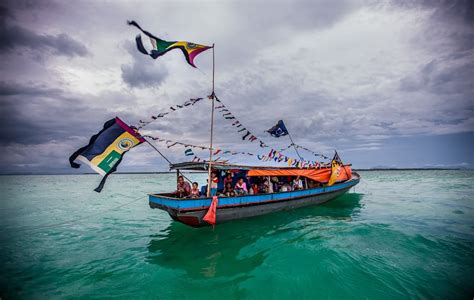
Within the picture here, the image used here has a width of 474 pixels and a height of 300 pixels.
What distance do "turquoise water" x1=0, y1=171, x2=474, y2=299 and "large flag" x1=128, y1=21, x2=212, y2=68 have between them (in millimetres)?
8262

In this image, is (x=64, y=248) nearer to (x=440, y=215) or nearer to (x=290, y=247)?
(x=290, y=247)

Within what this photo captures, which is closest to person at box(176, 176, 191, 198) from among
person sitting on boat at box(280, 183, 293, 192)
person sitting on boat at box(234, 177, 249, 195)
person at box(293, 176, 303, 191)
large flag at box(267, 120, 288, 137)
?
person sitting on boat at box(234, 177, 249, 195)

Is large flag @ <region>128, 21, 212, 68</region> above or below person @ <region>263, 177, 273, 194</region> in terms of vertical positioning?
above

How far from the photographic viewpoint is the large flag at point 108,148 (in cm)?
801

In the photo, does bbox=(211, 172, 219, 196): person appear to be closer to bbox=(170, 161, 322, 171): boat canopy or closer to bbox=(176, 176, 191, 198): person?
bbox=(170, 161, 322, 171): boat canopy

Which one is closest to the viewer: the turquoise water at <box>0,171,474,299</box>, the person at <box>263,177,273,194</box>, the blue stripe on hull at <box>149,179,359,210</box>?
the turquoise water at <box>0,171,474,299</box>

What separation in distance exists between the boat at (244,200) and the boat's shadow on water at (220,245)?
0.63 metres

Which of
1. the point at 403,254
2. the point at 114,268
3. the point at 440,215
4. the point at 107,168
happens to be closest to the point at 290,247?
the point at 403,254

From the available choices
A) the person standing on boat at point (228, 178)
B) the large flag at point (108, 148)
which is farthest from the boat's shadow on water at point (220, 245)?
the large flag at point (108, 148)

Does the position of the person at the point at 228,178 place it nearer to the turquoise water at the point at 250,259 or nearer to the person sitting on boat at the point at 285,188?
the turquoise water at the point at 250,259

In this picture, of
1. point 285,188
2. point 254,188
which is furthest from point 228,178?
point 285,188

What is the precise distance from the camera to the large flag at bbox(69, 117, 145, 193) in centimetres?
801

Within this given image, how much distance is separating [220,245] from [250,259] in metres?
1.87

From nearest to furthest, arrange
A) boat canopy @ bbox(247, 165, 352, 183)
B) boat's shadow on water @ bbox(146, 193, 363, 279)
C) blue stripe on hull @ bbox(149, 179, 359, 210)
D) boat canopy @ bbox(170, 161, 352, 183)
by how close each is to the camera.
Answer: boat's shadow on water @ bbox(146, 193, 363, 279)
blue stripe on hull @ bbox(149, 179, 359, 210)
boat canopy @ bbox(170, 161, 352, 183)
boat canopy @ bbox(247, 165, 352, 183)
